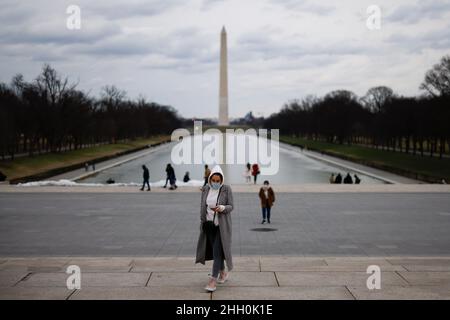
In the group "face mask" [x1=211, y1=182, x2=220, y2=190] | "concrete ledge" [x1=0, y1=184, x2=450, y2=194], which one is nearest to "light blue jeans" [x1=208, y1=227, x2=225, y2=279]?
"face mask" [x1=211, y1=182, x2=220, y2=190]

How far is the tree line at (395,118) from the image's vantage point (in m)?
63.3

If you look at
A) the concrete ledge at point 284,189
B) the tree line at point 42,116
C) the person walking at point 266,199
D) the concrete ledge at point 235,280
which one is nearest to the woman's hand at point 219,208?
the concrete ledge at point 235,280

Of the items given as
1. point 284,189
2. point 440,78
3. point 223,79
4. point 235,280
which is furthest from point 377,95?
point 235,280

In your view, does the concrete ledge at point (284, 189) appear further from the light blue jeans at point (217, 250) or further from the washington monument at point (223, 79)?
the washington monument at point (223, 79)

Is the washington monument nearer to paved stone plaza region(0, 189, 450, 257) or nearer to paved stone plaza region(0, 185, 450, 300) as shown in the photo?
paved stone plaza region(0, 185, 450, 300)

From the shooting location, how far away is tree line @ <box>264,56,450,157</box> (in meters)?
63.3

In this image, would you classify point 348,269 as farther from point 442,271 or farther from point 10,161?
point 10,161

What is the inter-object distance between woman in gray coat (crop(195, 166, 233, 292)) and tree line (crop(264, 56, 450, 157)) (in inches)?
2122

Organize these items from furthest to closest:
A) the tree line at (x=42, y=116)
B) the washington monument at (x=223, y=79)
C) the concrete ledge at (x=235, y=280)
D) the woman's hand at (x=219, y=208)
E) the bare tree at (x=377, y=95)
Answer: the bare tree at (x=377, y=95) → the washington monument at (x=223, y=79) → the tree line at (x=42, y=116) → the woman's hand at (x=219, y=208) → the concrete ledge at (x=235, y=280)

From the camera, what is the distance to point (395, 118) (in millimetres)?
83938

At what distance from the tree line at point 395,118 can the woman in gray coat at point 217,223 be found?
53.9 meters

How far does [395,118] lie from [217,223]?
79119 mm

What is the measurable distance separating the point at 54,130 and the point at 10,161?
61.9 ft

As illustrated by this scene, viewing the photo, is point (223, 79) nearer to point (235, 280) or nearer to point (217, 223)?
point (235, 280)
